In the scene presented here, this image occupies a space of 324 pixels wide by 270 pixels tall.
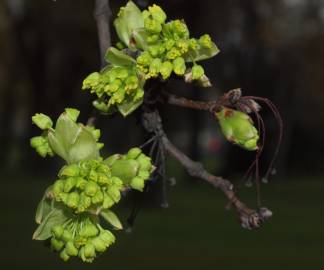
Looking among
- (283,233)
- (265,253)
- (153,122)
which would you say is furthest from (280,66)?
(153,122)

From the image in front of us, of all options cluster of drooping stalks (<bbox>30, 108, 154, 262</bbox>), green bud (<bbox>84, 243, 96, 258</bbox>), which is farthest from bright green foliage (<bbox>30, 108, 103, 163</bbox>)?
green bud (<bbox>84, 243, 96, 258</bbox>)

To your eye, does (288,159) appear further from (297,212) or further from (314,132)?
(297,212)

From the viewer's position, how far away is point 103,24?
8.65 ft

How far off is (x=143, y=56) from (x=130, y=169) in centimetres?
26

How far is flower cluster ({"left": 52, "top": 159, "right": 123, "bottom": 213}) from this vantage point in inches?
81.0

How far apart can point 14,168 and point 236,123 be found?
45858mm

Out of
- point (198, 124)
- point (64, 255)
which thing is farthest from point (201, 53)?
point (198, 124)

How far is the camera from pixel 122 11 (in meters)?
2.27

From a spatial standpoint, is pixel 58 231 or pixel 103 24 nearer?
pixel 58 231

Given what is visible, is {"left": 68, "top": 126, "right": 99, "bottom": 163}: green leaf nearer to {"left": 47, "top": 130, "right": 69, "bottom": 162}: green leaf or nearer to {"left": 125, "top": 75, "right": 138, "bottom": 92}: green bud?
{"left": 47, "top": 130, "right": 69, "bottom": 162}: green leaf

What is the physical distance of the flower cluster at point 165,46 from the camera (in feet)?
7.00

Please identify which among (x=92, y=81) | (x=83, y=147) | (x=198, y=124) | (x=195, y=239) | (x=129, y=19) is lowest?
(x=198, y=124)

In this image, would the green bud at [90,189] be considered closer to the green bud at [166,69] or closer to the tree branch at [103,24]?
the green bud at [166,69]

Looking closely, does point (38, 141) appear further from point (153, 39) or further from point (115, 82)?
point (153, 39)
